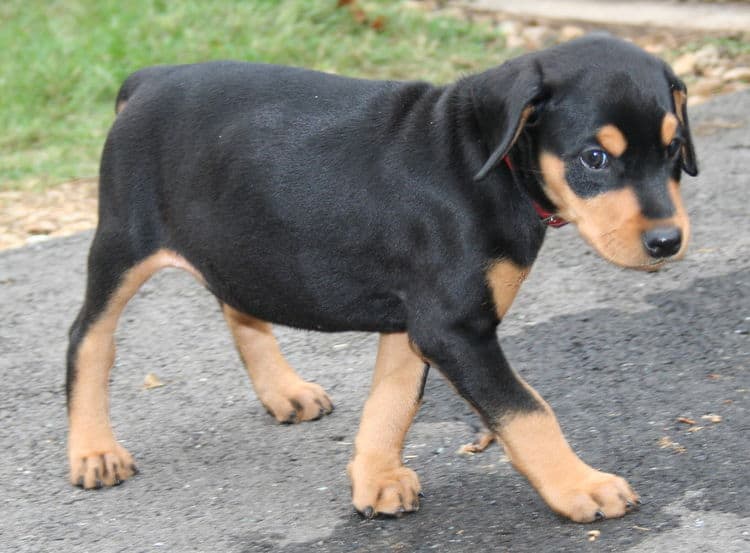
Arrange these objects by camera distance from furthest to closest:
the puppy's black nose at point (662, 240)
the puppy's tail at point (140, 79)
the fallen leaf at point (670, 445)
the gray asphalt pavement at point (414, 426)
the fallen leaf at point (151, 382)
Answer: the fallen leaf at point (151, 382)
the puppy's tail at point (140, 79)
the fallen leaf at point (670, 445)
the gray asphalt pavement at point (414, 426)
the puppy's black nose at point (662, 240)

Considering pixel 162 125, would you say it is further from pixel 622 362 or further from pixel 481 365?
pixel 622 362

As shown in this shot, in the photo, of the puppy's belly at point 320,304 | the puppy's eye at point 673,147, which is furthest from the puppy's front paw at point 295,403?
the puppy's eye at point 673,147

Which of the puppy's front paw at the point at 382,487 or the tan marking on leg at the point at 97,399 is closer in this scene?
the puppy's front paw at the point at 382,487

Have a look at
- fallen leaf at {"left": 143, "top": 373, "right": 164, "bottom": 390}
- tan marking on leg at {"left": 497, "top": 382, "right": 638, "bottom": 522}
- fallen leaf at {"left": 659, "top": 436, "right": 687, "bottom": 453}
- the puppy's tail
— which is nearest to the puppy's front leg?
tan marking on leg at {"left": 497, "top": 382, "right": 638, "bottom": 522}

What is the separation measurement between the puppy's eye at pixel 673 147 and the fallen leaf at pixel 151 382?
2.62m

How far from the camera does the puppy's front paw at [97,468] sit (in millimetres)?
4598

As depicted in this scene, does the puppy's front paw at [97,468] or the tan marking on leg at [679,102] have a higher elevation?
the tan marking on leg at [679,102]

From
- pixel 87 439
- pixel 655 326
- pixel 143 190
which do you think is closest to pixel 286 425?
pixel 87 439

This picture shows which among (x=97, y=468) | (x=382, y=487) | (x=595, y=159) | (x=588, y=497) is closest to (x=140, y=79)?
(x=97, y=468)

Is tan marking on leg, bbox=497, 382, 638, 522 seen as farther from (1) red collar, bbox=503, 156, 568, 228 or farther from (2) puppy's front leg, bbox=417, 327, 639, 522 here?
(1) red collar, bbox=503, 156, 568, 228

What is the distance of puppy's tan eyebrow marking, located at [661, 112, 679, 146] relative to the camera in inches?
144

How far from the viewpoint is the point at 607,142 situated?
12.0 feet

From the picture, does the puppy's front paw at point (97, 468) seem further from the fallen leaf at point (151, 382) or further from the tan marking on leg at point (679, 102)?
the tan marking on leg at point (679, 102)

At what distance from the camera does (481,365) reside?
3910 millimetres
